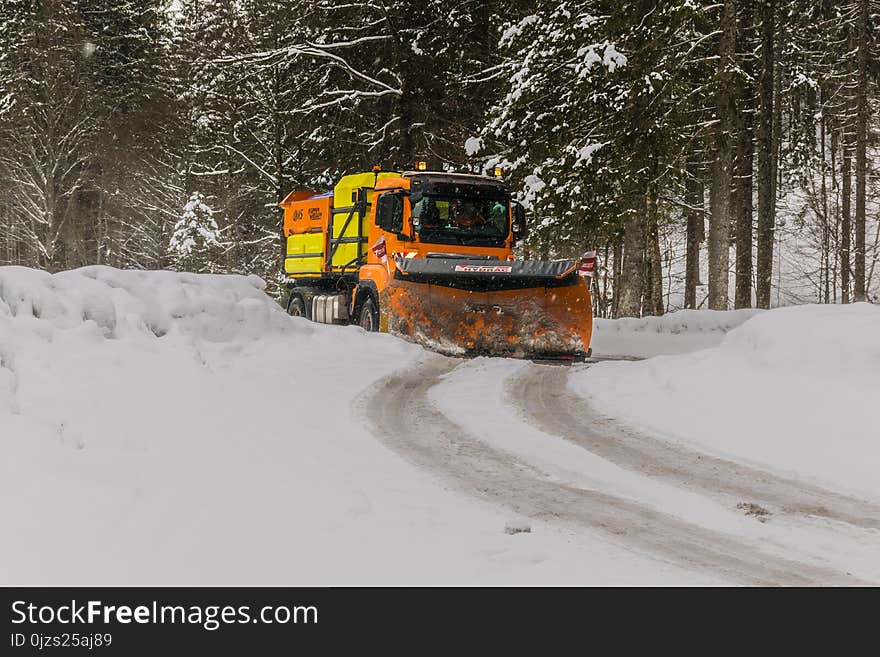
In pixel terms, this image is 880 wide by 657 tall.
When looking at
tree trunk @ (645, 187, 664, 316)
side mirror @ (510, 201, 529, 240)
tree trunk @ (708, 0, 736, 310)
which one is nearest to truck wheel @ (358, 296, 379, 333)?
side mirror @ (510, 201, 529, 240)

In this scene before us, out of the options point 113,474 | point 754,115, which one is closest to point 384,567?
point 113,474

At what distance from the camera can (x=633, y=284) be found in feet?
63.4

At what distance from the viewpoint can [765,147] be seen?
22.6m

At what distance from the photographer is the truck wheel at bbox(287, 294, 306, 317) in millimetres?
18688

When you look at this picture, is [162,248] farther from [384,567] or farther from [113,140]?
[384,567]

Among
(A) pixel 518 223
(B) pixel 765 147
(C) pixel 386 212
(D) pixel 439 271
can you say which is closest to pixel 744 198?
(B) pixel 765 147

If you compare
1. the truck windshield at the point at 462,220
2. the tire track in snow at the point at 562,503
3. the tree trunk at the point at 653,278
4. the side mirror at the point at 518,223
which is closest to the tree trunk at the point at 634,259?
the side mirror at the point at 518,223

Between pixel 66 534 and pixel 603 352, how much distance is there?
11619 millimetres

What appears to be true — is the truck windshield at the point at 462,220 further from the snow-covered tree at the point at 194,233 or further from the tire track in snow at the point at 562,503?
the snow-covered tree at the point at 194,233

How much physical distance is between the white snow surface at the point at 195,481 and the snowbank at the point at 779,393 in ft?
8.61

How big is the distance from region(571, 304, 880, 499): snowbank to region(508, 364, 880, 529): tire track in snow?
0.86 ft

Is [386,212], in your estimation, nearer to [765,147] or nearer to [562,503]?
[562,503]

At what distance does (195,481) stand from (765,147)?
20316 millimetres

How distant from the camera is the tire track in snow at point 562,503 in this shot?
175 inches
